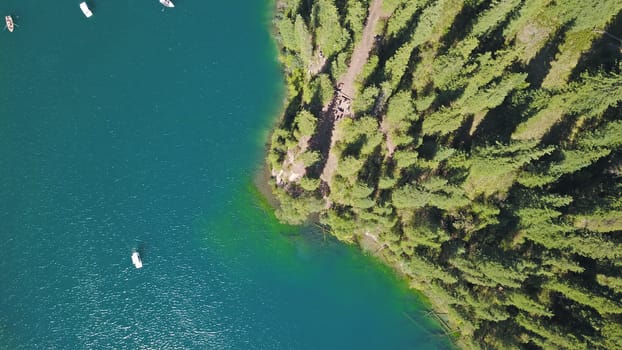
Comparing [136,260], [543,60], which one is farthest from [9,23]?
[543,60]

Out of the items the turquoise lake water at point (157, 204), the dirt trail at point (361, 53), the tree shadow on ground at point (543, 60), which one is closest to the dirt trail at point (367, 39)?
the dirt trail at point (361, 53)

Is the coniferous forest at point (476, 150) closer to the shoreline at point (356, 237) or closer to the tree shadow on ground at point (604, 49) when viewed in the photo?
the tree shadow on ground at point (604, 49)

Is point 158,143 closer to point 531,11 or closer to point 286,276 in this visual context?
point 286,276

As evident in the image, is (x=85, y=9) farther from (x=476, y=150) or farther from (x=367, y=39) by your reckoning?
(x=476, y=150)

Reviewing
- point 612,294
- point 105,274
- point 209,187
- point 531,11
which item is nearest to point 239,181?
point 209,187

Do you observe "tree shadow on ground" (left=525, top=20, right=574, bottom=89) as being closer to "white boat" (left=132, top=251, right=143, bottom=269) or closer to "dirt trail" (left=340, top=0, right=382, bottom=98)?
"dirt trail" (left=340, top=0, right=382, bottom=98)

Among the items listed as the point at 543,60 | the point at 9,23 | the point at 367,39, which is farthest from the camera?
the point at 9,23

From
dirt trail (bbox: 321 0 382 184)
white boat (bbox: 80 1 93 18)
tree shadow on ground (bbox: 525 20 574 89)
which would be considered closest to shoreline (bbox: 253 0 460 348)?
dirt trail (bbox: 321 0 382 184)
